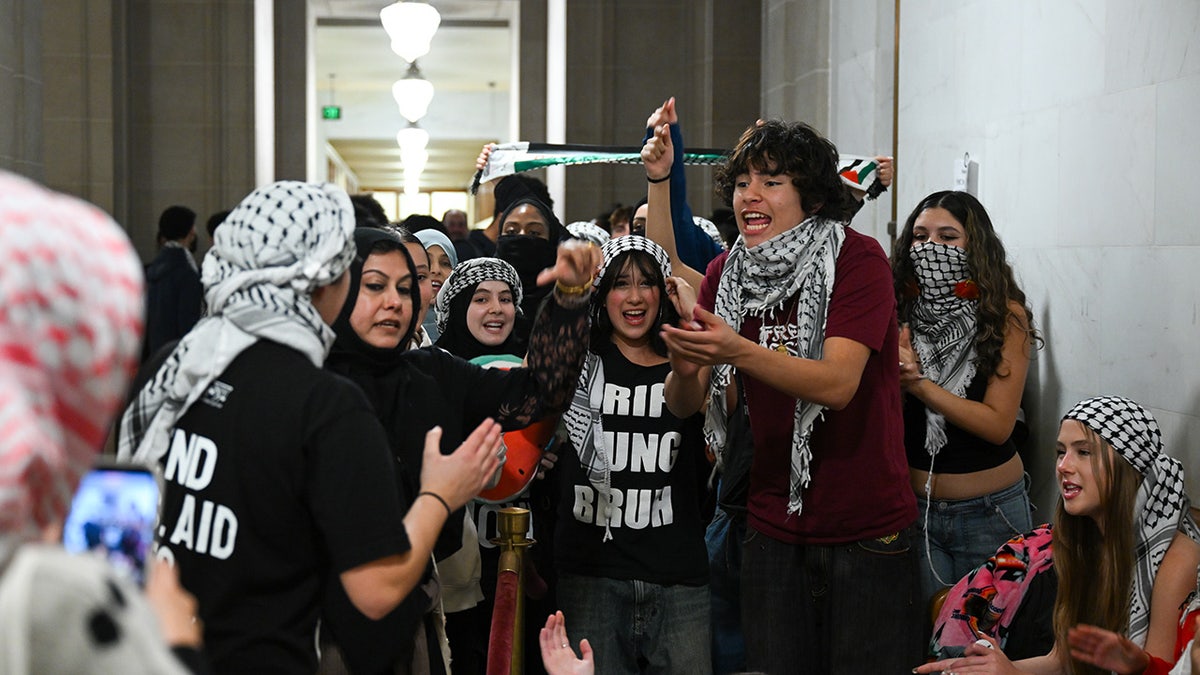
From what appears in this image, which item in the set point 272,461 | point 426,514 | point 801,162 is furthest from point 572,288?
point 272,461

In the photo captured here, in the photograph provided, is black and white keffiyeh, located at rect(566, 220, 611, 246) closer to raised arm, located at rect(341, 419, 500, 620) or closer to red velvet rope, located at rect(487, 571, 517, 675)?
red velvet rope, located at rect(487, 571, 517, 675)

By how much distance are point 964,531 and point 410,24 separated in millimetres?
9921

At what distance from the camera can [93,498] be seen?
4.83 ft

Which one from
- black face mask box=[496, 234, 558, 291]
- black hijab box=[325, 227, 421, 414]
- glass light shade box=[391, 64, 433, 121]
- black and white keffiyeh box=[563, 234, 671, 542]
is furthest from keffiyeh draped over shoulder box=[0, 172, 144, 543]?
glass light shade box=[391, 64, 433, 121]

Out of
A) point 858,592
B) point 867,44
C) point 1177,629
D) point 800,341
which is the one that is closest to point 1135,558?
point 1177,629

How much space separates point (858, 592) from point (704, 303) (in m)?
0.89

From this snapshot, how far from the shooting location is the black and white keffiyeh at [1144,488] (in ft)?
10.6

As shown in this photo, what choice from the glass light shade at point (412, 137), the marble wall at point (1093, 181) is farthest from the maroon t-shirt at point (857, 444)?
the glass light shade at point (412, 137)

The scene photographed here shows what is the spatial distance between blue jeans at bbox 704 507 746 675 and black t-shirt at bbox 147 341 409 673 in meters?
1.82

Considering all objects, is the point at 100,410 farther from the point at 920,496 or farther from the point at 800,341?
the point at 920,496

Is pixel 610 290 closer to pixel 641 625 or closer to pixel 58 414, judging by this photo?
pixel 641 625

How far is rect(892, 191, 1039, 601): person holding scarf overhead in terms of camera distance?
4.03 m

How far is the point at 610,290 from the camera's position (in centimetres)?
401

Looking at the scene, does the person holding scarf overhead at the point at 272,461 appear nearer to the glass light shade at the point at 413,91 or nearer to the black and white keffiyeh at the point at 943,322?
the black and white keffiyeh at the point at 943,322
